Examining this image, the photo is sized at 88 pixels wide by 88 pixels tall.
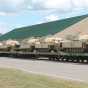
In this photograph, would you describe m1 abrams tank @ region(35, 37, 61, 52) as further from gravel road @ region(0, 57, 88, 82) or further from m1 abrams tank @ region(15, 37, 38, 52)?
gravel road @ region(0, 57, 88, 82)

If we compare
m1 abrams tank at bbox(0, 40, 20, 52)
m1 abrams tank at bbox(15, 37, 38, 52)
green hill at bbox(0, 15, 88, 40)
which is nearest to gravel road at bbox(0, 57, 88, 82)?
m1 abrams tank at bbox(15, 37, 38, 52)

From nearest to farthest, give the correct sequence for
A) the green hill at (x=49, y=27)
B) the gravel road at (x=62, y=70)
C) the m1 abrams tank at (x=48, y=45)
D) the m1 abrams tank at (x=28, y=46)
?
the gravel road at (x=62, y=70), the m1 abrams tank at (x=48, y=45), the m1 abrams tank at (x=28, y=46), the green hill at (x=49, y=27)

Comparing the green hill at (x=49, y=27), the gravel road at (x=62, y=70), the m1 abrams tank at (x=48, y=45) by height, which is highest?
the green hill at (x=49, y=27)

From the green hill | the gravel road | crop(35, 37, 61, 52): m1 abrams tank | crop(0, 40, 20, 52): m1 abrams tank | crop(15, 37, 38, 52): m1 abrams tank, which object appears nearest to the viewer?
the gravel road

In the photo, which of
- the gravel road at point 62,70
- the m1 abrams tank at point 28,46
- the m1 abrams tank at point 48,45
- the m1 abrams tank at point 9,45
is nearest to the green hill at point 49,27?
the m1 abrams tank at point 9,45

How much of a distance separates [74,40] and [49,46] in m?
6.37

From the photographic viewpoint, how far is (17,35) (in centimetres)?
8962

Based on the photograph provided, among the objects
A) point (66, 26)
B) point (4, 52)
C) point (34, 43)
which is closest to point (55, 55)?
point (34, 43)

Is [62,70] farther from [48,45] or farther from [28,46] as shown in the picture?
[28,46]

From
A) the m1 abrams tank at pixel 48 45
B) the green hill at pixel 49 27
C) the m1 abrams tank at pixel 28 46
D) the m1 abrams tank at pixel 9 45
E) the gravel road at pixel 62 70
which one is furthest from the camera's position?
the green hill at pixel 49 27

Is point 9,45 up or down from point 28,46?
up

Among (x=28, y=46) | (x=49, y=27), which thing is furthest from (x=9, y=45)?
(x=49, y=27)

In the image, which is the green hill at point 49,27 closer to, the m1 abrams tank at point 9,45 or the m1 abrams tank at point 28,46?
the m1 abrams tank at point 9,45

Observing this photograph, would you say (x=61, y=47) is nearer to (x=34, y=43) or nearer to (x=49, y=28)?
(x=34, y=43)
